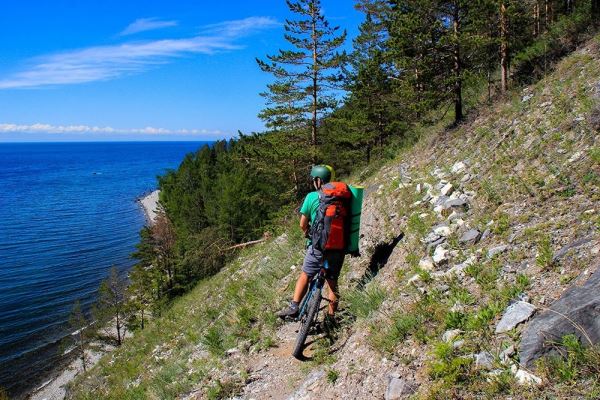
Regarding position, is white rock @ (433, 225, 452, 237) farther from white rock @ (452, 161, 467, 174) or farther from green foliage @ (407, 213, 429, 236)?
white rock @ (452, 161, 467, 174)

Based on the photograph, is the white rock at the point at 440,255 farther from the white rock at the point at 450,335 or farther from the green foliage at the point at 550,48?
the green foliage at the point at 550,48

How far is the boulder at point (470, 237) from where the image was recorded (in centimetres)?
633

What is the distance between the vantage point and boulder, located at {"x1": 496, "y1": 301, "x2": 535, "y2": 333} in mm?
4074

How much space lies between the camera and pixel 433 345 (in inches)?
178

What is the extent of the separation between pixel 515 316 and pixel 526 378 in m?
0.75

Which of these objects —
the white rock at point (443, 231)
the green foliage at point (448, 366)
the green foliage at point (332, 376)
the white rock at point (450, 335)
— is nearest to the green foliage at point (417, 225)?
the white rock at point (443, 231)

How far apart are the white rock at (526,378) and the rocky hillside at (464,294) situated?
10 millimetres

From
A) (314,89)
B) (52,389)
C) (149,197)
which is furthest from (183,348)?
(149,197)

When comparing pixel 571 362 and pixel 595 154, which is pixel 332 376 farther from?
pixel 595 154

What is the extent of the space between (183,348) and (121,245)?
5914 cm

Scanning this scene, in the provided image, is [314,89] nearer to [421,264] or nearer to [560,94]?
[560,94]

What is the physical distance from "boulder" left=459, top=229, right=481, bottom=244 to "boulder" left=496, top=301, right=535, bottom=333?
212 centimetres

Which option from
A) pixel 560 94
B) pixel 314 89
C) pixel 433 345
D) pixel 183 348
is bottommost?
pixel 183 348

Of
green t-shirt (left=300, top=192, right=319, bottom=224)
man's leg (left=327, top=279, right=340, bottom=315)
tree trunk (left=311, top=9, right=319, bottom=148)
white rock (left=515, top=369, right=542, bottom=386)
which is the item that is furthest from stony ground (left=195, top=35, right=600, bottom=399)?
tree trunk (left=311, top=9, right=319, bottom=148)
